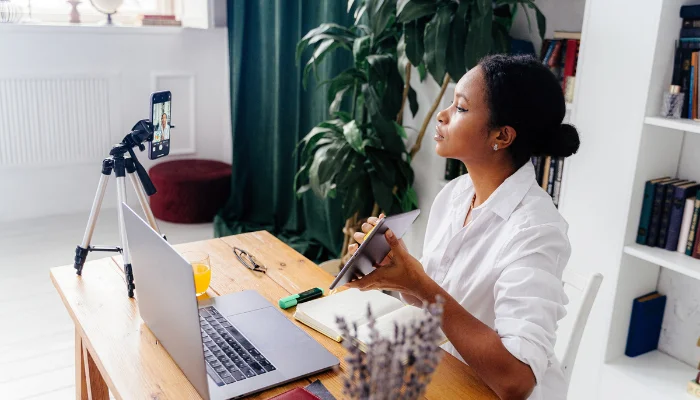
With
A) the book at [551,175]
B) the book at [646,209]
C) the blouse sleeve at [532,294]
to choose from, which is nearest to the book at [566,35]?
the book at [551,175]

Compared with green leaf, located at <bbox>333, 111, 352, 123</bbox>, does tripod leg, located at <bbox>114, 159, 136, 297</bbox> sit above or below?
below

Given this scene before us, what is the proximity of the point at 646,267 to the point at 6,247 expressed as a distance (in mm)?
3075

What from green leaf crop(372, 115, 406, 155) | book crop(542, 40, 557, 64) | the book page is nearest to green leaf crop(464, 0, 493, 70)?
book crop(542, 40, 557, 64)

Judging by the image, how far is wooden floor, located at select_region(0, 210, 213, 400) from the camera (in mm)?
2291

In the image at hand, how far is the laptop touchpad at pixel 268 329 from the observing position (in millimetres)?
1239

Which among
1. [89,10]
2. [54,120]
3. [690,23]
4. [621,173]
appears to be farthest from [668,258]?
[89,10]

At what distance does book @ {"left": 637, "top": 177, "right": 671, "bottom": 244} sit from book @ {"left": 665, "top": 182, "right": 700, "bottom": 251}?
6 cm

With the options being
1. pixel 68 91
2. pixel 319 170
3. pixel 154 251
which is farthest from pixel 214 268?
pixel 68 91

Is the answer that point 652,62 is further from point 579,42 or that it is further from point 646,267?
point 646,267

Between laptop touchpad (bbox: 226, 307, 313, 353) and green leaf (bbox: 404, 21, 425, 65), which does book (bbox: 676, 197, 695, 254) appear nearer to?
green leaf (bbox: 404, 21, 425, 65)

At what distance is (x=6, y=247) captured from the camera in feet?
11.2

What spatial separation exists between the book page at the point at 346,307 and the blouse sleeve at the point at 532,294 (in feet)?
0.90

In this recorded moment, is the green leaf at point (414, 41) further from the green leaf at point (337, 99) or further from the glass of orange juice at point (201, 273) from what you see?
the glass of orange juice at point (201, 273)

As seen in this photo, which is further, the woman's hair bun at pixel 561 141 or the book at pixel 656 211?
the book at pixel 656 211
